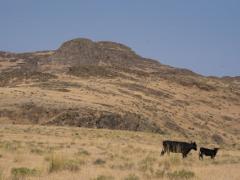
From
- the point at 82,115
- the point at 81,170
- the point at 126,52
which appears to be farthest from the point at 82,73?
the point at 81,170

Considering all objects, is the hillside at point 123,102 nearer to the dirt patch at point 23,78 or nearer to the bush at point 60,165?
the dirt patch at point 23,78

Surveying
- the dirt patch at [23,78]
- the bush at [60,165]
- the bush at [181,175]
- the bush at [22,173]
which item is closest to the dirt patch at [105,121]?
the dirt patch at [23,78]

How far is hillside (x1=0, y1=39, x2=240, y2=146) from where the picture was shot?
51.8 m

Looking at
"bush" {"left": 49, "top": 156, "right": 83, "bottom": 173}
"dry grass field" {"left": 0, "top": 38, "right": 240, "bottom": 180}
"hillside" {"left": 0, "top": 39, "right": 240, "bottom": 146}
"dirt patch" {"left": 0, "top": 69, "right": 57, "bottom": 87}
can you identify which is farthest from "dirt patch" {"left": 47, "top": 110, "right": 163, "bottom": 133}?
"bush" {"left": 49, "top": 156, "right": 83, "bottom": 173}

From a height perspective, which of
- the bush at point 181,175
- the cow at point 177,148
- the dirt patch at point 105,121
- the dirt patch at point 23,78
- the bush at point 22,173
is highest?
the dirt patch at point 23,78

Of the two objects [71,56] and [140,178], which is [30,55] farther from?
[140,178]

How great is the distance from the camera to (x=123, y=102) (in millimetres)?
64062

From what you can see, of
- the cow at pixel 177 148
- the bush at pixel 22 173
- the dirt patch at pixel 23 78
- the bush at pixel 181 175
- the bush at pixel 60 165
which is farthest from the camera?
the dirt patch at pixel 23 78

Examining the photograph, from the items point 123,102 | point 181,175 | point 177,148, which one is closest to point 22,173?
point 181,175

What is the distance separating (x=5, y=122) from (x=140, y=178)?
36.0m

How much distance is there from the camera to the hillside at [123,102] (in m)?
51.8

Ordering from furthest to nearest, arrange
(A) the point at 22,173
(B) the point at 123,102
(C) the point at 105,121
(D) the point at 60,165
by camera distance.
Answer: (B) the point at 123,102 < (C) the point at 105,121 < (D) the point at 60,165 < (A) the point at 22,173

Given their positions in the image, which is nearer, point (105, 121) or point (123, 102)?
point (105, 121)

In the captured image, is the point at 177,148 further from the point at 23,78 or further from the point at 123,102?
the point at 23,78
